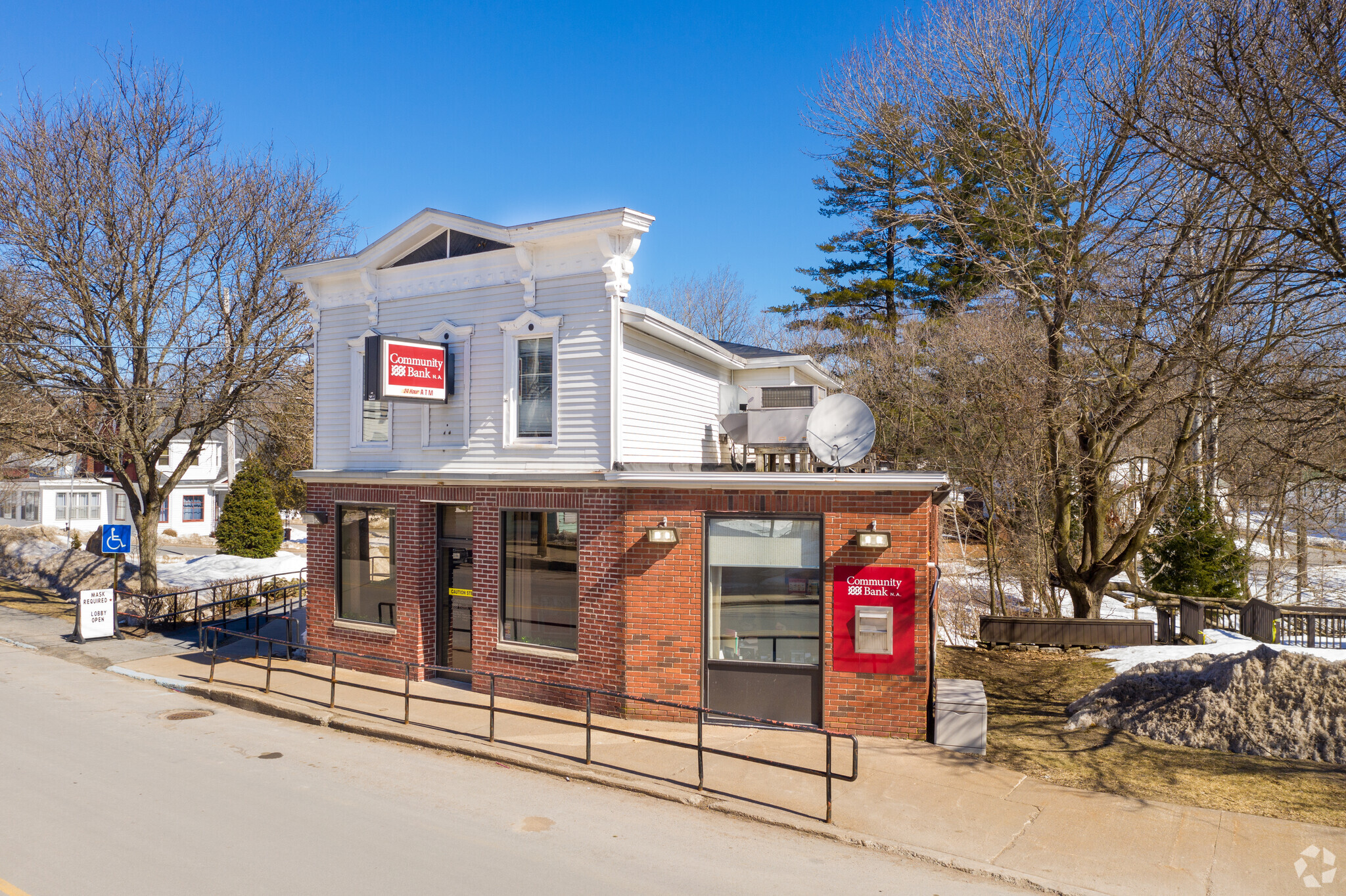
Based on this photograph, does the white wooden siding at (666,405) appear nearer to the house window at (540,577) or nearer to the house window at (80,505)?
the house window at (540,577)

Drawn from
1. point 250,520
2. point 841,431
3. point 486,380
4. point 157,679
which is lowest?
point 157,679

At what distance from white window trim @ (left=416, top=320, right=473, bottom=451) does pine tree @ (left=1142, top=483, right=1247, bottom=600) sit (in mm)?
20901

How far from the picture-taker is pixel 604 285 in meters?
12.5

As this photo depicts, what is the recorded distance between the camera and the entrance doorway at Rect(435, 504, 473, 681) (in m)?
14.1

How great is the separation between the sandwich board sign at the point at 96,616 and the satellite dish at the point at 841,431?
15288 mm

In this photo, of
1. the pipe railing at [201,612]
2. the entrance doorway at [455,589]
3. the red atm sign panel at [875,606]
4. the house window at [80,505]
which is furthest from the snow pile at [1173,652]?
the house window at [80,505]

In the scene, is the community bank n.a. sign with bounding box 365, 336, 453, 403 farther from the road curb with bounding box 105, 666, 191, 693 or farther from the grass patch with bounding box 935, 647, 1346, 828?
the grass patch with bounding box 935, 647, 1346, 828

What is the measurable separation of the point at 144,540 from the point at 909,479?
829 inches

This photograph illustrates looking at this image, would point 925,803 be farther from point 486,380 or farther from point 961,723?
point 486,380

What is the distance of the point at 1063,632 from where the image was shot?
55.2 ft

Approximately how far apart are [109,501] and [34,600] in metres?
27.9

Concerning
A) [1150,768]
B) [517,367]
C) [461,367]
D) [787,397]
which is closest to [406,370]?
[461,367]

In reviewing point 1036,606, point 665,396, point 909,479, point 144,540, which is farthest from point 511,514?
point 1036,606

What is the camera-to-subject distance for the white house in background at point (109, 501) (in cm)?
4769
